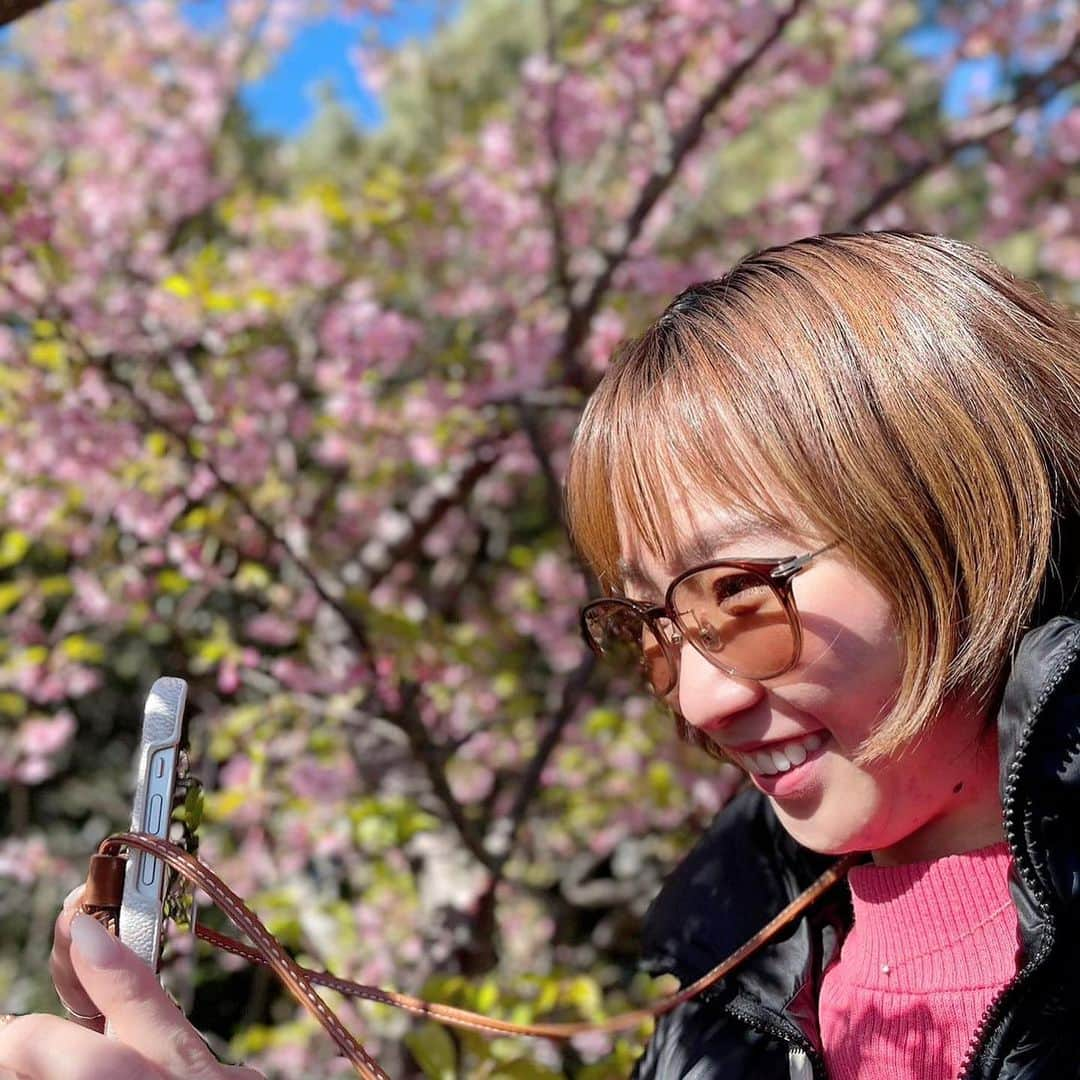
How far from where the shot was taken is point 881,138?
14.5 feet

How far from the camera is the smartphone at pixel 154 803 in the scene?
2.18 feet

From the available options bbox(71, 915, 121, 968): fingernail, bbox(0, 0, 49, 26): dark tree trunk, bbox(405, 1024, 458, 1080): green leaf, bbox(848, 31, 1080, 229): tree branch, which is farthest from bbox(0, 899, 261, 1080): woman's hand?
bbox(848, 31, 1080, 229): tree branch

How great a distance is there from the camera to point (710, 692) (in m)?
0.85

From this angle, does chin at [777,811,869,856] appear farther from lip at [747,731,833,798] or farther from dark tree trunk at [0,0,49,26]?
dark tree trunk at [0,0,49,26]

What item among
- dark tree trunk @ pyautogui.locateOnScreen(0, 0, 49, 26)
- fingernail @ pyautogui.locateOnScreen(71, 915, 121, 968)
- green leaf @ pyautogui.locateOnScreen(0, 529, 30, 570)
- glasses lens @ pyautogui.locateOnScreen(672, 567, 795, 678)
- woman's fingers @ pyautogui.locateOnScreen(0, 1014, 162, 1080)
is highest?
dark tree trunk @ pyautogui.locateOnScreen(0, 0, 49, 26)

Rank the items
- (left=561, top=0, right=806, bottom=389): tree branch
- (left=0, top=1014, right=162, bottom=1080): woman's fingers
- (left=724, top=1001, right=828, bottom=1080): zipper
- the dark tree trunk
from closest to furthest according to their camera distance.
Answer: (left=0, top=1014, right=162, bottom=1080): woman's fingers
(left=724, top=1001, right=828, bottom=1080): zipper
the dark tree trunk
(left=561, top=0, right=806, bottom=389): tree branch

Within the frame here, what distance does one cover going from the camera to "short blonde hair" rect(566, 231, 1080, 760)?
0.80 meters

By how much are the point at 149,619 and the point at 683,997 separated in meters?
2.24

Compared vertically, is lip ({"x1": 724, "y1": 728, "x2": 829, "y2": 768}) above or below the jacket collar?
above

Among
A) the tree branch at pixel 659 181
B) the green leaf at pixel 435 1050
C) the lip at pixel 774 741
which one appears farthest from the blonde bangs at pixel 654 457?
the tree branch at pixel 659 181

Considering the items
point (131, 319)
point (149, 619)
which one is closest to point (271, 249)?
point (131, 319)

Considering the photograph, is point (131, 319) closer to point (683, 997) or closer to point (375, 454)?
point (375, 454)

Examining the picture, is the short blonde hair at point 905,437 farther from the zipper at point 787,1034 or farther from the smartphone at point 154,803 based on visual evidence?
→ the smartphone at point 154,803

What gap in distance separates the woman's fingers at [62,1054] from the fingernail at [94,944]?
3 cm
